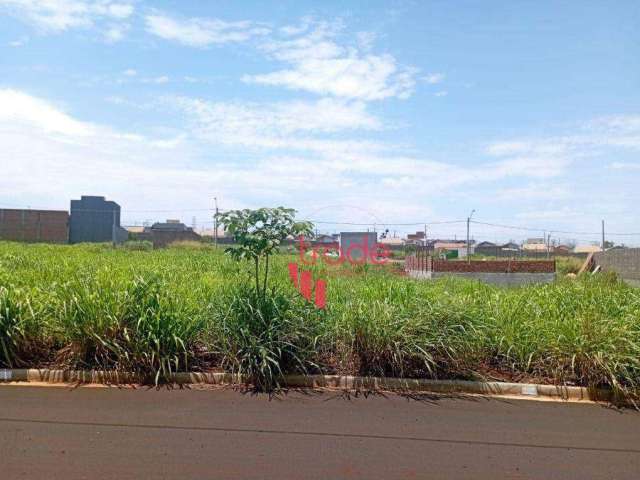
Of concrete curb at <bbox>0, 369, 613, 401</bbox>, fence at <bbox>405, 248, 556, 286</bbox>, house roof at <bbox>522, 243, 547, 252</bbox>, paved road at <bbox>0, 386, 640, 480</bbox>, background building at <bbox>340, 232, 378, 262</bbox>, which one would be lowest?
paved road at <bbox>0, 386, 640, 480</bbox>

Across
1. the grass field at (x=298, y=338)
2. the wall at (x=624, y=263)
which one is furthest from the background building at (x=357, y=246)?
the wall at (x=624, y=263)

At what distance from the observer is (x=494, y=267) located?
18844mm

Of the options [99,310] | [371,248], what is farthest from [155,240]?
[99,310]

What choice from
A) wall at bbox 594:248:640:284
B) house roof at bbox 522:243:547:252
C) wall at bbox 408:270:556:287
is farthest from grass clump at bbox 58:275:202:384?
house roof at bbox 522:243:547:252

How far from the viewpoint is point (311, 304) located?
20.1 ft

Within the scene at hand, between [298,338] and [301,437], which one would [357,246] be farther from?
[301,437]

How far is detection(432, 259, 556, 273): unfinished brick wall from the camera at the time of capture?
1804 centimetres

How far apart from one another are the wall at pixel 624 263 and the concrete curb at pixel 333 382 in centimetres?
1460

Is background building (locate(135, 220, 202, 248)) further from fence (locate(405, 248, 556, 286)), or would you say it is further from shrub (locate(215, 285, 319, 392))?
shrub (locate(215, 285, 319, 392))

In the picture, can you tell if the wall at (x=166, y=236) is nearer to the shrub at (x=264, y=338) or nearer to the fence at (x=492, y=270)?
the fence at (x=492, y=270)

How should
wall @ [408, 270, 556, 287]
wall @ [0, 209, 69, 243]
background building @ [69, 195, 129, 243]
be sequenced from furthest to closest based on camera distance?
1. background building @ [69, 195, 129, 243]
2. wall @ [0, 209, 69, 243]
3. wall @ [408, 270, 556, 287]

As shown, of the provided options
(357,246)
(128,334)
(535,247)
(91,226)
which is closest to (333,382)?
(128,334)

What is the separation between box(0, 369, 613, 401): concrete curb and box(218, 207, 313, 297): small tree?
127 cm

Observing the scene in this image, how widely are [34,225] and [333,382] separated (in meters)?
31.5
